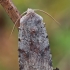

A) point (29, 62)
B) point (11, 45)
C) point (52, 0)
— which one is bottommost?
point (29, 62)

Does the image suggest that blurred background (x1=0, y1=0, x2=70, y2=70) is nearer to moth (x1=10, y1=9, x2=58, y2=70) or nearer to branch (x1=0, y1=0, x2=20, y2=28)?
moth (x1=10, y1=9, x2=58, y2=70)

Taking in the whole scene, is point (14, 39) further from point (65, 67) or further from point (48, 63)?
point (48, 63)


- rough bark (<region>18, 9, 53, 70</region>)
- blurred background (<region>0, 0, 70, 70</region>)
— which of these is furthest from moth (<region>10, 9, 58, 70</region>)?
blurred background (<region>0, 0, 70, 70</region>)

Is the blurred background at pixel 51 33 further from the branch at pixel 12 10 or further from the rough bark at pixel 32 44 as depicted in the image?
the branch at pixel 12 10

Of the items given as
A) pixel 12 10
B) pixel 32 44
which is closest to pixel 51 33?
pixel 32 44

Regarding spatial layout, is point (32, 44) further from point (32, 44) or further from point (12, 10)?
point (12, 10)

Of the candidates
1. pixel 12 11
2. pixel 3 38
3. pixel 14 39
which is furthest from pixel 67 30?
pixel 12 11
